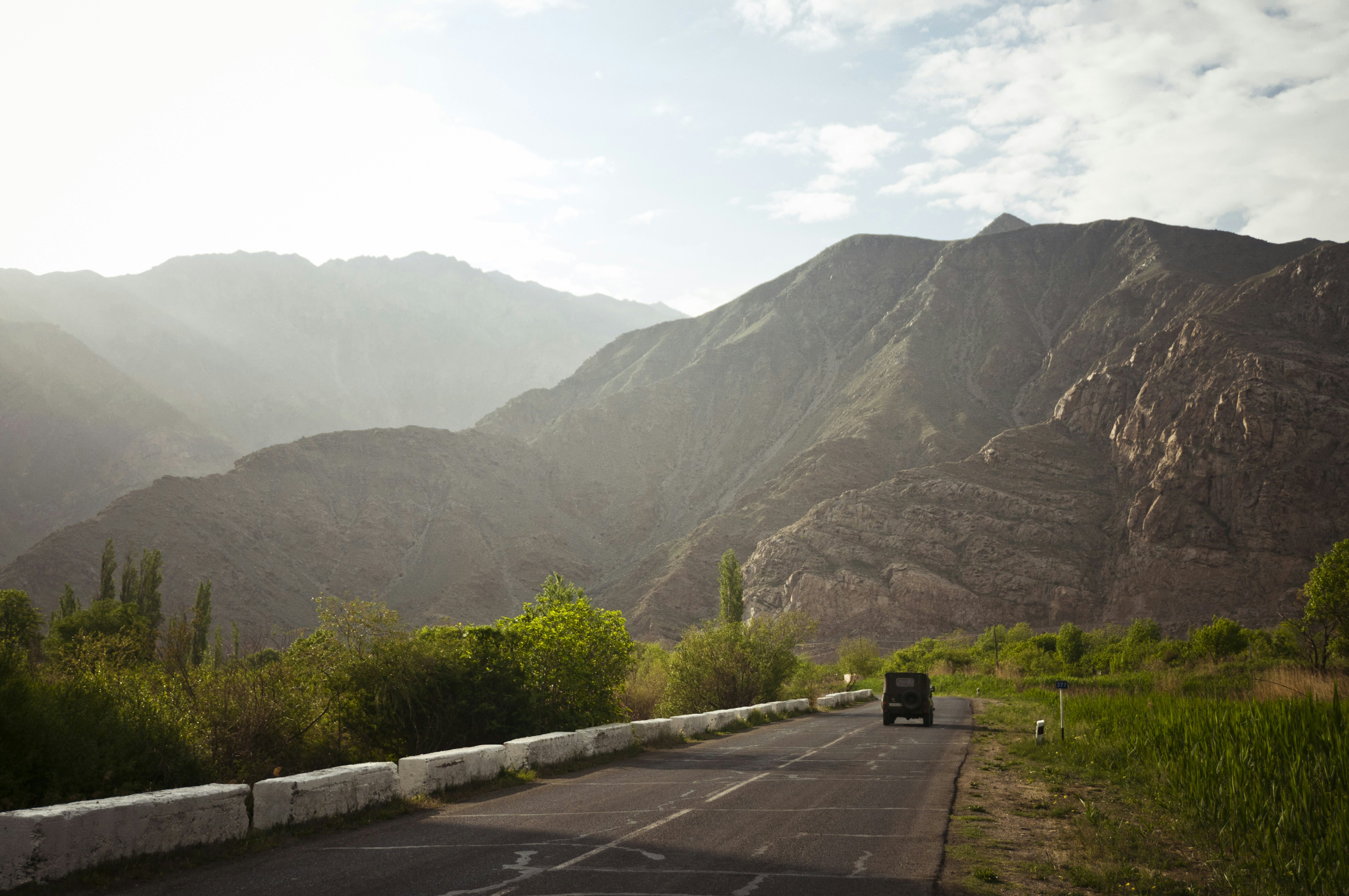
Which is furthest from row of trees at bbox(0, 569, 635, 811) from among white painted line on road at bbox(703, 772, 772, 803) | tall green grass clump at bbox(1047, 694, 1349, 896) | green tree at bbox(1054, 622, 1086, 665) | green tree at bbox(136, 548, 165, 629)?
green tree at bbox(1054, 622, 1086, 665)

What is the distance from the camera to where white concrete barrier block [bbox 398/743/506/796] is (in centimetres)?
1253

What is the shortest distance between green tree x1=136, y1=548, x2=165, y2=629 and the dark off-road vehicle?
50509mm

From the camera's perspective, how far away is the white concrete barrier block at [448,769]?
1253 centimetres

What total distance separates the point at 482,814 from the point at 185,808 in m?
3.64

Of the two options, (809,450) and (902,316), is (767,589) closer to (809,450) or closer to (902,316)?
(809,450)

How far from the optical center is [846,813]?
11539 millimetres

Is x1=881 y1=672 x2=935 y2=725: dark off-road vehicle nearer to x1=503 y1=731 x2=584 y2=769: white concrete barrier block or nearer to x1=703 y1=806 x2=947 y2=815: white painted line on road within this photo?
x1=503 y1=731 x2=584 y2=769: white concrete barrier block

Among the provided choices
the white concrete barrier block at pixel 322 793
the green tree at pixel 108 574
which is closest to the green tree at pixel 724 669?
the white concrete barrier block at pixel 322 793

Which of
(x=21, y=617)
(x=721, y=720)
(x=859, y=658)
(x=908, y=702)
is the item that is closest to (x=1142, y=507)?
(x=859, y=658)

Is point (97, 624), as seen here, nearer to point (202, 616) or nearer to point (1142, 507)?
point (202, 616)

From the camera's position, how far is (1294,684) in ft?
76.7

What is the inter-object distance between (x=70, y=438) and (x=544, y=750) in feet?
504

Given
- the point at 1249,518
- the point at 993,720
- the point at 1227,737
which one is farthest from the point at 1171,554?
the point at 1227,737

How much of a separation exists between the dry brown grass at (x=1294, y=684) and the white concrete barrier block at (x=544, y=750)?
13.5 meters
